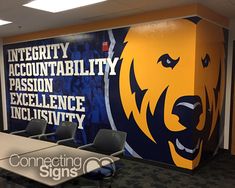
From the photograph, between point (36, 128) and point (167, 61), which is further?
point (36, 128)

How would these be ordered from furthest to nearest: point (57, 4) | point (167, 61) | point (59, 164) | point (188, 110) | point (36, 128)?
point (36, 128) < point (167, 61) < point (188, 110) < point (57, 4) < point (59, 164)

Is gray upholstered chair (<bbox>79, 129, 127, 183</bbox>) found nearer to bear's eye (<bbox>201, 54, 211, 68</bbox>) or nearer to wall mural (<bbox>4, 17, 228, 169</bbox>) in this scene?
wall mural (<bbox>4, 17, 228, 169</bbox>)

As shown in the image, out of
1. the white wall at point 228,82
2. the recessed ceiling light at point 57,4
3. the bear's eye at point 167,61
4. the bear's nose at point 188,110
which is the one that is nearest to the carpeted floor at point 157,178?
the white wall at point 228,82

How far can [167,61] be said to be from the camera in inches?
148

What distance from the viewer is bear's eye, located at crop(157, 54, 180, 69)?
3694 mm

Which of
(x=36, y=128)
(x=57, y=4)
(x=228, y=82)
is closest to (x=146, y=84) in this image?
(x=228, y=82)

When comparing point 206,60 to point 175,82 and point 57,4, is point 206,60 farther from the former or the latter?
point 57,4

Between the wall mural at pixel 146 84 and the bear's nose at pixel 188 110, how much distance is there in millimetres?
15

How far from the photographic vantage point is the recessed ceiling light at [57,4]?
11.0ft

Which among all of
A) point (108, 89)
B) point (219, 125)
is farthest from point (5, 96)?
point (219, 125)

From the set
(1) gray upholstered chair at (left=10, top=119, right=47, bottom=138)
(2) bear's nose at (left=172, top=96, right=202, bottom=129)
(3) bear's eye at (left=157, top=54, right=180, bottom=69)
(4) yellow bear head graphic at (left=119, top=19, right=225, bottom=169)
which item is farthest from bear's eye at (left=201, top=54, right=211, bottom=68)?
(1) gray upholstered chair at (left=10, top=119, right=47, bottom=138)

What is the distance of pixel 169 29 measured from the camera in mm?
3711

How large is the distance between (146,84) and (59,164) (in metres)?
2.22

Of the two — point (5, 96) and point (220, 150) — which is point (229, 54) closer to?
point (220, 150)
